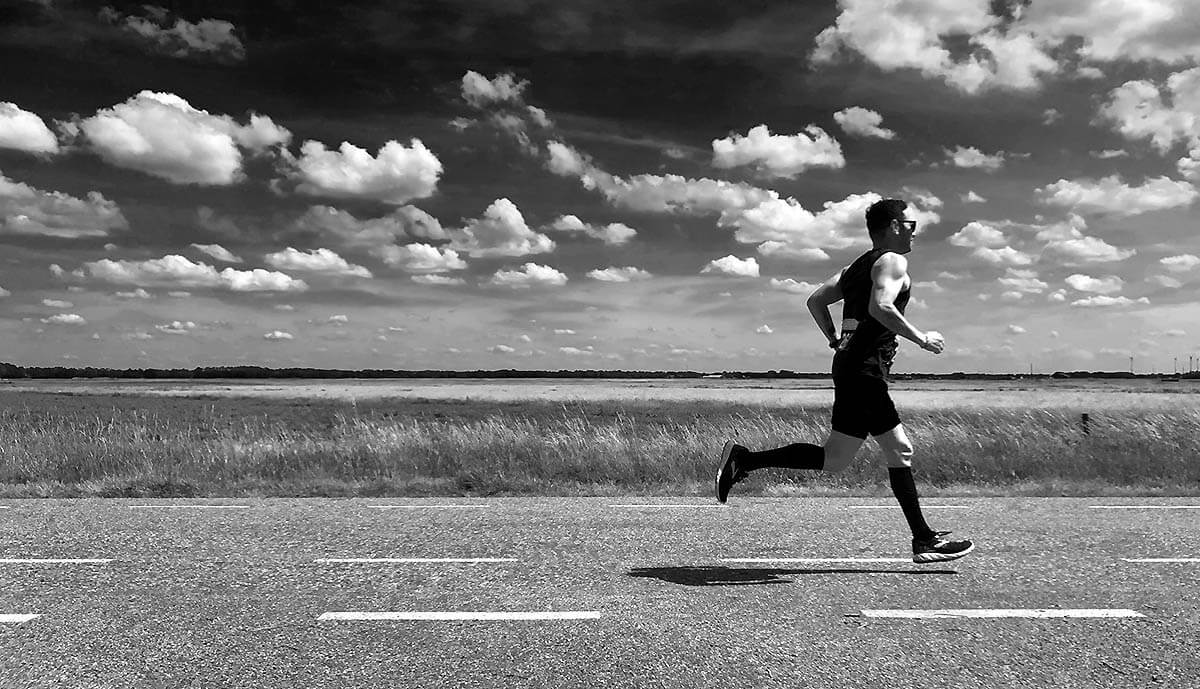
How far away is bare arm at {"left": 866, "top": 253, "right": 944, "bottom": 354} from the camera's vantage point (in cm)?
507

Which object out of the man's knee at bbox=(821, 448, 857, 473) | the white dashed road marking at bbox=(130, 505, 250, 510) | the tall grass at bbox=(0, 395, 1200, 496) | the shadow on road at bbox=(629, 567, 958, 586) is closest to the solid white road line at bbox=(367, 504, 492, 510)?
the white dashed road marking at bbox=(130, 505, 250, 510)

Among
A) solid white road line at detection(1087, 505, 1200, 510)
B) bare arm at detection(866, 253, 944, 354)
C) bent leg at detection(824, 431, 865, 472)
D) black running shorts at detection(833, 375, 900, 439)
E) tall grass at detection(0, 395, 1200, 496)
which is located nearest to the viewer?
bare arm at detection(866, 253, 944, 354)

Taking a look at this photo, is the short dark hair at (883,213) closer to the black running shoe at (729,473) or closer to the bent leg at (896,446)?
the bent leg at (896,446)

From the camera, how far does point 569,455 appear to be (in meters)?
12.7

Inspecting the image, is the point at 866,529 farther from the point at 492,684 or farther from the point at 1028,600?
the point at 492,684

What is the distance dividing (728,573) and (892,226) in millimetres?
2318

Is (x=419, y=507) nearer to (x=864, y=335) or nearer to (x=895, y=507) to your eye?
(x=895, y=507)

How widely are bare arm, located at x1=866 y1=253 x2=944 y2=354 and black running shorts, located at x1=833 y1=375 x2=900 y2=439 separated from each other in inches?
16.3

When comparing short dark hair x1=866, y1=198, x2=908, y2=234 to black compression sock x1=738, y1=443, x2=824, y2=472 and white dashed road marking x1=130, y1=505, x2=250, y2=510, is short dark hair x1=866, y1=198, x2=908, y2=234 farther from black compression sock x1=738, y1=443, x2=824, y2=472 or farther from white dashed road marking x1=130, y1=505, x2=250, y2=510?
white dashed road marking x1=130, y1=505, x2=250, y2=510

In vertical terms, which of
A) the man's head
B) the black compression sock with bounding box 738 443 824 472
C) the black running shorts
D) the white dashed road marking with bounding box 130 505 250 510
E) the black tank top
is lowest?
the white dashed road marking with bounding box 130 505 250 510

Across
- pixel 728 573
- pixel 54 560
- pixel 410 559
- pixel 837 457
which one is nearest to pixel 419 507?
pixel 410 559

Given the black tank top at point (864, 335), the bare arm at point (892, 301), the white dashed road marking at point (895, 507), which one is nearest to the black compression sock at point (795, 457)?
the black tank top at point (864, 335)

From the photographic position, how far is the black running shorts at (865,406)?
5438 millimetres

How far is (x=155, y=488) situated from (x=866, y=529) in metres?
7.97
